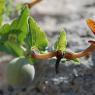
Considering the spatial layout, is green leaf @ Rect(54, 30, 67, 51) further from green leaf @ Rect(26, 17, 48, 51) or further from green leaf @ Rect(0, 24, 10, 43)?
green leaf @ Rect(0, 24, 10, 43)

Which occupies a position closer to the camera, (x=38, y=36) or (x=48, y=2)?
(x=38, y=36)

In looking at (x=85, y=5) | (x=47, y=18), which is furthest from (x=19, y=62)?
(x=85, y=5)

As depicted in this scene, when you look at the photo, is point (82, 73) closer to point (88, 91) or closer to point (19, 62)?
point (88, 91)

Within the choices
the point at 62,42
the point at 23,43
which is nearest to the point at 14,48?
the point at 23,43

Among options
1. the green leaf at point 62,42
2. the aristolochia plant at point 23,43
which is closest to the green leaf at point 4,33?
the aristolochia plant at point 23,43

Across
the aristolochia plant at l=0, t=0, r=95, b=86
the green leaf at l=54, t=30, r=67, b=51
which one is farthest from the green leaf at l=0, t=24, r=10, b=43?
the green leaf at l=54, t=30, r=67, b=51

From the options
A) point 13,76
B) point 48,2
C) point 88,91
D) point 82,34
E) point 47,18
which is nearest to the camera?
point 13,76

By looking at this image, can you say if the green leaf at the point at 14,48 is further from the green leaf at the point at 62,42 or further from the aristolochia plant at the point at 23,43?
the green leaf at the point at 62,42

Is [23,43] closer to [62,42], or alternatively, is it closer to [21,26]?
[21,26]
